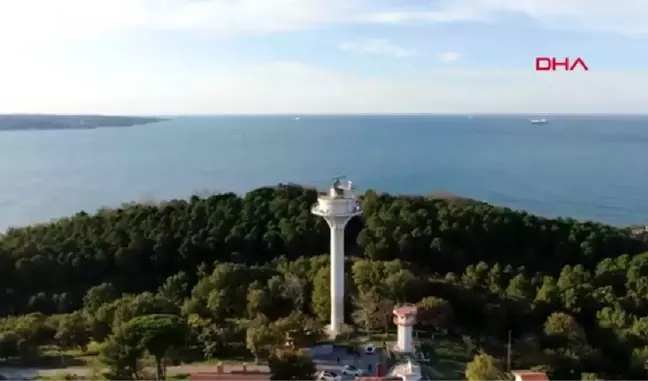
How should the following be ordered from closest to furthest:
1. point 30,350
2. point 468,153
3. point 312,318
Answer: point 30,350 → point 312,318 → point 468,153

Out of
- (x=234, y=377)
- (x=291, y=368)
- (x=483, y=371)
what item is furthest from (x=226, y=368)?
(x=483, y=371)

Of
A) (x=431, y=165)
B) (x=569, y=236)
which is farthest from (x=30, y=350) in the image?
(x=431, y=165)

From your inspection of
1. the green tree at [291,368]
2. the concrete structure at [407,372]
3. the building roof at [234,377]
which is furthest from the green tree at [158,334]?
the concrete structure at [407,372]

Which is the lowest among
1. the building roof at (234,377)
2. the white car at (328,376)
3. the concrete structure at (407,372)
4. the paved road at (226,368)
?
the paved road at (226,368)

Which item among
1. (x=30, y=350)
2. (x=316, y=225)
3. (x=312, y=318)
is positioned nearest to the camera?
(x=30, y=350)

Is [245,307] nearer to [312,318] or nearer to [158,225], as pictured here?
[312,318]

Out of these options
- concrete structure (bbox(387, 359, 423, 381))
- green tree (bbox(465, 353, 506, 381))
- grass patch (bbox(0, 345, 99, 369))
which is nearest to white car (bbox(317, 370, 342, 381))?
concrete structure (bbox(387, 359, 423, 381))

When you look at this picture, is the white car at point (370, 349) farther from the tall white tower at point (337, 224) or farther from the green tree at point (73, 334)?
the green tree at point (73, 334)
